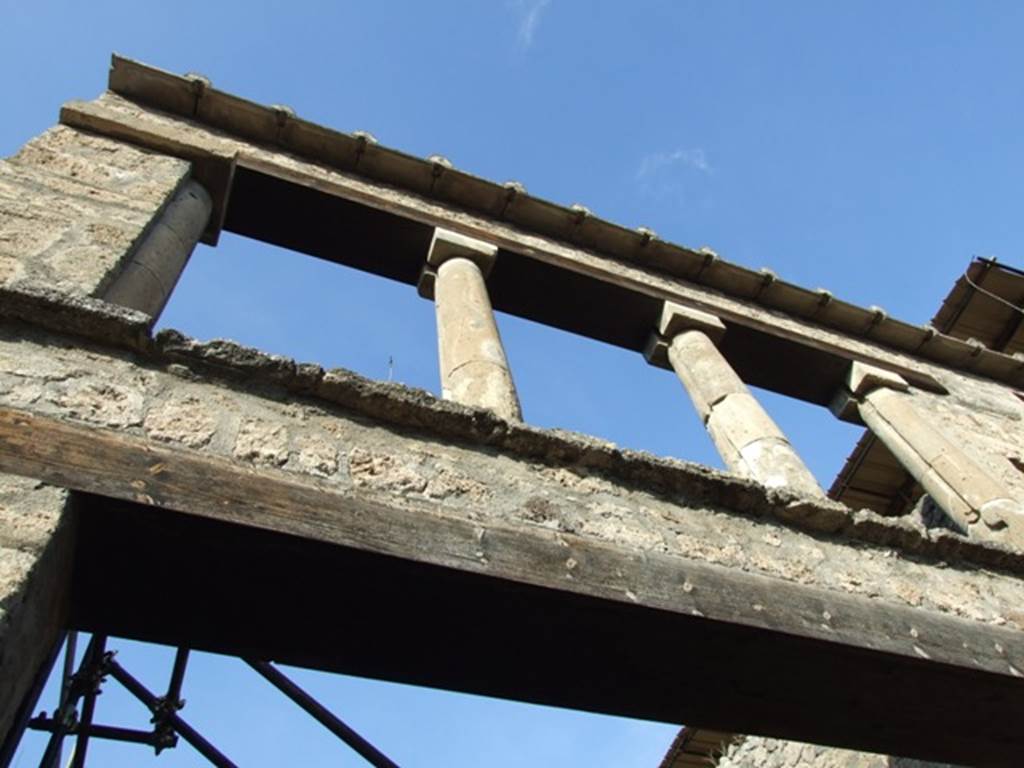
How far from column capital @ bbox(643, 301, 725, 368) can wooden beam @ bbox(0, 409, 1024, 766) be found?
4823mm

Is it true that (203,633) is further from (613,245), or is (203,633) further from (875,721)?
(613,245)

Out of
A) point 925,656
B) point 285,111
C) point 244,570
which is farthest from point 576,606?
point 285,111

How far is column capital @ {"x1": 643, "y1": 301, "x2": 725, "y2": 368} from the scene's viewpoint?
8219 millimetres

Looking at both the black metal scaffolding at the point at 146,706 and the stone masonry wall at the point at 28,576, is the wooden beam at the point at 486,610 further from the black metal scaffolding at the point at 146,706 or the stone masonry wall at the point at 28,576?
the black metal scaffolding at the point at 146,706

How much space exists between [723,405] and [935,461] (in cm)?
204

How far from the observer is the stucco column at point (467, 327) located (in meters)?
5.11

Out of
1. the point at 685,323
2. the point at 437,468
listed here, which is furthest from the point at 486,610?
the point at 685,323

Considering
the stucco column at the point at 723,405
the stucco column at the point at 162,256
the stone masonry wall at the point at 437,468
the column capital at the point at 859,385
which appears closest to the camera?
the stone masonry wall at the point at 437,468

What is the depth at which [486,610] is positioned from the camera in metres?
2.87

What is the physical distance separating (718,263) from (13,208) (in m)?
6.79

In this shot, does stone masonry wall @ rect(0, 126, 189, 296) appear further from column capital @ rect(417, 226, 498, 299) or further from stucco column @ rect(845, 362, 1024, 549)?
stucco column @ rect(845, 362, 1024, 549)

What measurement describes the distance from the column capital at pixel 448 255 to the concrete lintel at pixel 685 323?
72.3 inches

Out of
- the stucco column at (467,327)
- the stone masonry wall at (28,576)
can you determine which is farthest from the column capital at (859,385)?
the stone masonry wall at (28,576)

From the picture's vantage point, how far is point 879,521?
4121 millimetres
